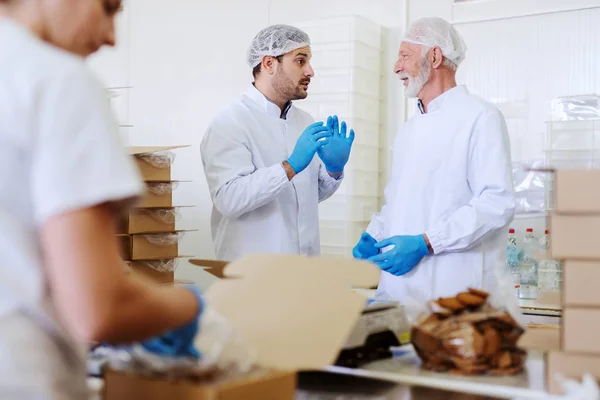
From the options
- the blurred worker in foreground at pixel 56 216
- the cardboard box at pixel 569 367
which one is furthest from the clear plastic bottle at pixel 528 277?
the blurred worker in foreground at pixel 56 216

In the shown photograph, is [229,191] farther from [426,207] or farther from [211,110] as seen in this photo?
[211,110]

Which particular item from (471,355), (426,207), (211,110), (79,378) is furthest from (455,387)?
(211,110)

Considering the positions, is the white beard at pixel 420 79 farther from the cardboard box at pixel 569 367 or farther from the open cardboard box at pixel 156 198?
the cardboard box at pixel 569 367

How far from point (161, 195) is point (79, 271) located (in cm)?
239

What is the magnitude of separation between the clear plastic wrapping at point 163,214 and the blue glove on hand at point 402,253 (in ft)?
3.54

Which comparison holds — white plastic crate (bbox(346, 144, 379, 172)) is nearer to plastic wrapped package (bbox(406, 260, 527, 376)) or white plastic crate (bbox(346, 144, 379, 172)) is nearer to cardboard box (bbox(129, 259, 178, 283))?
cardboard box (bbox(129, 259, 178, 283))

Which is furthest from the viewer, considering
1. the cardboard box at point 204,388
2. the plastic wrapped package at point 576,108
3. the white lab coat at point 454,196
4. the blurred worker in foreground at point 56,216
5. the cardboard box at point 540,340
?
the plastic wrapped package at point 576,108

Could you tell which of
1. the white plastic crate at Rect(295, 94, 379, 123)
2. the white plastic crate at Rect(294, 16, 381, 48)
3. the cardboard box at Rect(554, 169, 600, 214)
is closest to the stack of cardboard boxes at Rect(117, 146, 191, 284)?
the white plastic crate at Rect(295, 94, 379, 123)

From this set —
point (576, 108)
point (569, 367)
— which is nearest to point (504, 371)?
point (569, 367)

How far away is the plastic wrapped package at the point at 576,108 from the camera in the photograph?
3.34m

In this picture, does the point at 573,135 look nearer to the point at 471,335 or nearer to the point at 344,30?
the point at 344,30

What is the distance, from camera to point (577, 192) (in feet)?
3.44

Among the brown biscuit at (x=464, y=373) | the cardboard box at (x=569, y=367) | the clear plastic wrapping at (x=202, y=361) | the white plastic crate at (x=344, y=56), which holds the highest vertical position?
the white plastic crate at (x=344, y=56)

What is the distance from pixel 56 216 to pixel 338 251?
10.3 ft
